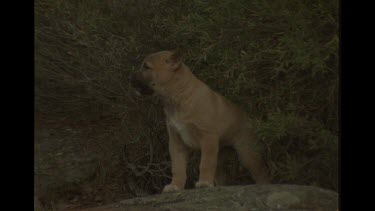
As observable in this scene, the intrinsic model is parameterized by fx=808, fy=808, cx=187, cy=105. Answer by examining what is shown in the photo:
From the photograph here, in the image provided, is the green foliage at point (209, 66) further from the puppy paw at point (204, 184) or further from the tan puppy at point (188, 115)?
the puppy paw at point (204, 184)

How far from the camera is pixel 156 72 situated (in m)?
7.54

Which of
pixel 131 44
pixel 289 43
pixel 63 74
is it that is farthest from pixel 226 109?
pixel 63 74

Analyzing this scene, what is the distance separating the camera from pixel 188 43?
8.38m

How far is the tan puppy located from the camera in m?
7.45

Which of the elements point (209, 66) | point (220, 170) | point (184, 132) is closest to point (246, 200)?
point (184, 132)

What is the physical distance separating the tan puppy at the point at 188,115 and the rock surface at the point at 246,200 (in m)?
0.48

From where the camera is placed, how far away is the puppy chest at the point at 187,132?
7.48m

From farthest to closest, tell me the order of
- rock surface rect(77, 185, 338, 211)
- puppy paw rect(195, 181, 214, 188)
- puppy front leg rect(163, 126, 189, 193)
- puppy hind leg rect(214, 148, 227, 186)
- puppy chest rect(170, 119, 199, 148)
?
puppy hind leg rect(214, 148, 227, 186) < puppy front leg rect(163, 126, 189, 193) < puppy chest rect(170, 119, 199, 148) < puppy paw rect(195, 181, 214, 188) < rock surface rect(77, 185, 338, 211)

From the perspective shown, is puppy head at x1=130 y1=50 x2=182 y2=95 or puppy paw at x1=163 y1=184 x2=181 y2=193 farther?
puppy head at x1=130 y1=50 x2=182 y2=95

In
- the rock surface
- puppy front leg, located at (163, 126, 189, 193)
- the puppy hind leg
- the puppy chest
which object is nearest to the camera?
the rock surface

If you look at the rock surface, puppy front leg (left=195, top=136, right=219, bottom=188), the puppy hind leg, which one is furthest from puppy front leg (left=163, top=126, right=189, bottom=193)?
the rock surface

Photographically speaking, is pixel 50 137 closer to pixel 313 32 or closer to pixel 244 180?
pixel 244 180

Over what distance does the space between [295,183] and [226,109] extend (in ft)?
3.13

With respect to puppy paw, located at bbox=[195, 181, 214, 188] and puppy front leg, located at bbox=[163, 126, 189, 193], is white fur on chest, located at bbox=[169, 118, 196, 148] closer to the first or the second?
puppy front leg, located at bbox=[163, 126, 189, 193]
